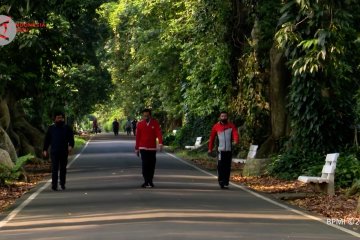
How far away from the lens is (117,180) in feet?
66.9

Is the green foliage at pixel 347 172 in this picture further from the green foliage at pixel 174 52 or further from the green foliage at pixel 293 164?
the green foliage at pixel 174 52

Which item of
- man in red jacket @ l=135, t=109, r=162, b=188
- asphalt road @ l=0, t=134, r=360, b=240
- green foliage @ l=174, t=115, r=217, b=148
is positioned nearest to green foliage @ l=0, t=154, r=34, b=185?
asphalt road @ l=0, t=134, r=360, b=240

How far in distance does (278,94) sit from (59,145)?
825 centimetres

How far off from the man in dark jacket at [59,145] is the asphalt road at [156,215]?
0.43 metres

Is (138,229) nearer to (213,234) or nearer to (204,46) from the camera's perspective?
(213,234)

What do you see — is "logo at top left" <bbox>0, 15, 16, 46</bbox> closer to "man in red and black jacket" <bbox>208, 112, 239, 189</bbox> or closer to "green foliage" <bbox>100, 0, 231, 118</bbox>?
"man in red and black jacket" <bbox>208, 112, 239, 189</bbox>

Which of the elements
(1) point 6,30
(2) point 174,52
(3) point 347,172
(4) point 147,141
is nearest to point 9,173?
(4) point 147,141

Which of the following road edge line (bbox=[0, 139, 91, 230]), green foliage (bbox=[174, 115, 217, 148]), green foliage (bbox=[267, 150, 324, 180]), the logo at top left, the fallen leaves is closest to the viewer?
road edge line (bbox=[0, 139, 91, 230])

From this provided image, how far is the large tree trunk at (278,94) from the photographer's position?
78.1ft

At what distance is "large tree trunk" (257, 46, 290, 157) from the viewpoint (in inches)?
937

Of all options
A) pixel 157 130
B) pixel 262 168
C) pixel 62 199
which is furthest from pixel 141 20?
pixel 62 199

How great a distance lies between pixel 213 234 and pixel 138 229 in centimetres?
113

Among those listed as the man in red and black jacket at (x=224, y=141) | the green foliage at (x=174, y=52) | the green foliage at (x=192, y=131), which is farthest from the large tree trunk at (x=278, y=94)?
the green foliage at (x=192, y=131)

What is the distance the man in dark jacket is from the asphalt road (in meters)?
0.43
